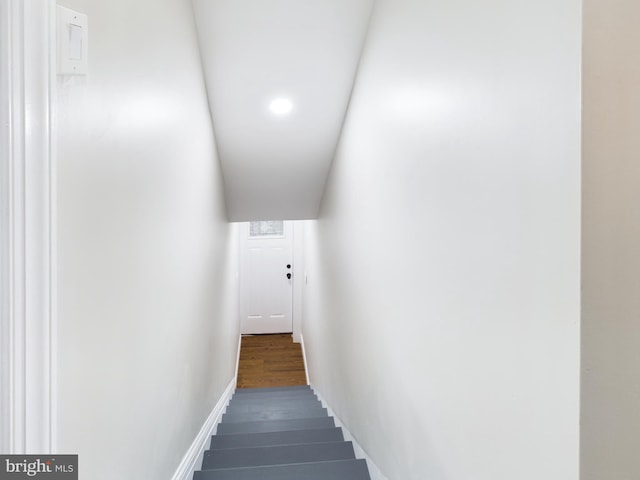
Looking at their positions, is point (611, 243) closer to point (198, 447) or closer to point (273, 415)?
point (198, 447)

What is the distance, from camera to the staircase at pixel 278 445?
1.81 metres

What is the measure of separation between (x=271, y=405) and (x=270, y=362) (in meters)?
2.05

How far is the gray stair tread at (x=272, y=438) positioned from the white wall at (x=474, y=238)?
2.36 ft

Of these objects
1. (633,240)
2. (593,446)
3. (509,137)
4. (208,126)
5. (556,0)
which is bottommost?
(593,446)

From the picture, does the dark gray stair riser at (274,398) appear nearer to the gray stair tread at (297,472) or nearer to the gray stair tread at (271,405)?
the gray stair tread at (271,405)

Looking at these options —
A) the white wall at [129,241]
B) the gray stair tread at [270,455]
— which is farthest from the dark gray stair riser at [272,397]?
the white wall at [129,241]

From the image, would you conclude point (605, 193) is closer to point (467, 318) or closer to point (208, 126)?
point (467, 318)

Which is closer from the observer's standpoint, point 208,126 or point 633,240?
point 633,240

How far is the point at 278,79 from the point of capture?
224 cm

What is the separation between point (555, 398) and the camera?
66 centimetres

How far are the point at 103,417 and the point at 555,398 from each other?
0.97m

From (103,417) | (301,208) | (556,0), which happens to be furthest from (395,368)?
(301,208)

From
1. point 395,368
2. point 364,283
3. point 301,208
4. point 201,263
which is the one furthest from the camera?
point 301,208

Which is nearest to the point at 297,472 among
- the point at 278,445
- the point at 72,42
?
the point at 278,445
